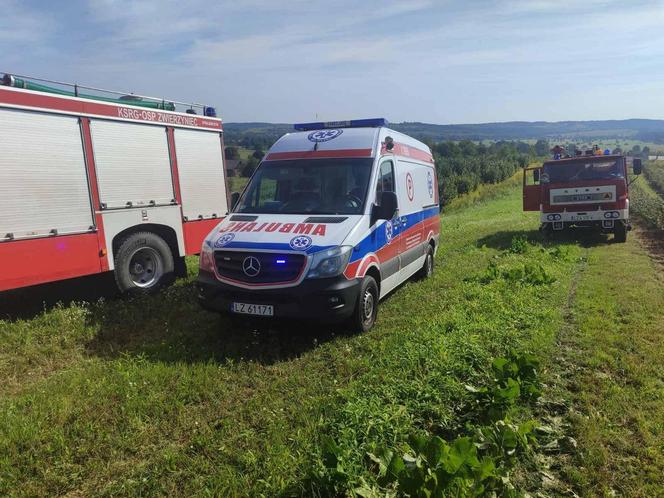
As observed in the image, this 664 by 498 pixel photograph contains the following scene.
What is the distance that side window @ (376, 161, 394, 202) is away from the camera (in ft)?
21.6

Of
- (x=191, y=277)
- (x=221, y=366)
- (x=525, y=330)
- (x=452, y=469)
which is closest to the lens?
(x=452, y=469)

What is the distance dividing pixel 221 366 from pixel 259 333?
105 cm

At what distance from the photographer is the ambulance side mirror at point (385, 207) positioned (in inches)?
243

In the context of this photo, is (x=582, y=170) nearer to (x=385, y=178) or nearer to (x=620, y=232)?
(x=620, y=232)

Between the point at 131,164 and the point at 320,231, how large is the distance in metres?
3.70

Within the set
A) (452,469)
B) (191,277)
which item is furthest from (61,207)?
(452,469)

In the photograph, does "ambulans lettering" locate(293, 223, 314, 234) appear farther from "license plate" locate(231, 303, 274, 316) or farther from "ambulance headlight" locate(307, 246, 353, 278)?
"license plate" locate(231, 303, 274, 316)

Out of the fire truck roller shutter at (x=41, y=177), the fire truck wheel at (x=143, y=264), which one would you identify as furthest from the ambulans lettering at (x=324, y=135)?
the fire truck roller shutter at (x=41, y=177)

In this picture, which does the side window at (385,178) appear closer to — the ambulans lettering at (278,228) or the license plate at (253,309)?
the ambulans lettering at (278,228)

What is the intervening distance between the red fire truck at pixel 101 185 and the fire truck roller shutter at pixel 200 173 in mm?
19

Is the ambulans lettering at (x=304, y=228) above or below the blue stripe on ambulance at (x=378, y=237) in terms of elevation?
above

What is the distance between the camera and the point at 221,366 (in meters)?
5.02

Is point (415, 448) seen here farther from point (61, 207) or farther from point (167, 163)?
point (167, 163)

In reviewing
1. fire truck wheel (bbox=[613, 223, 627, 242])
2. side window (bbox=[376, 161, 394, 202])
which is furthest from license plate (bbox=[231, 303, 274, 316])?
fire truck wheel (bbox=[613, 223, 627, 242])
